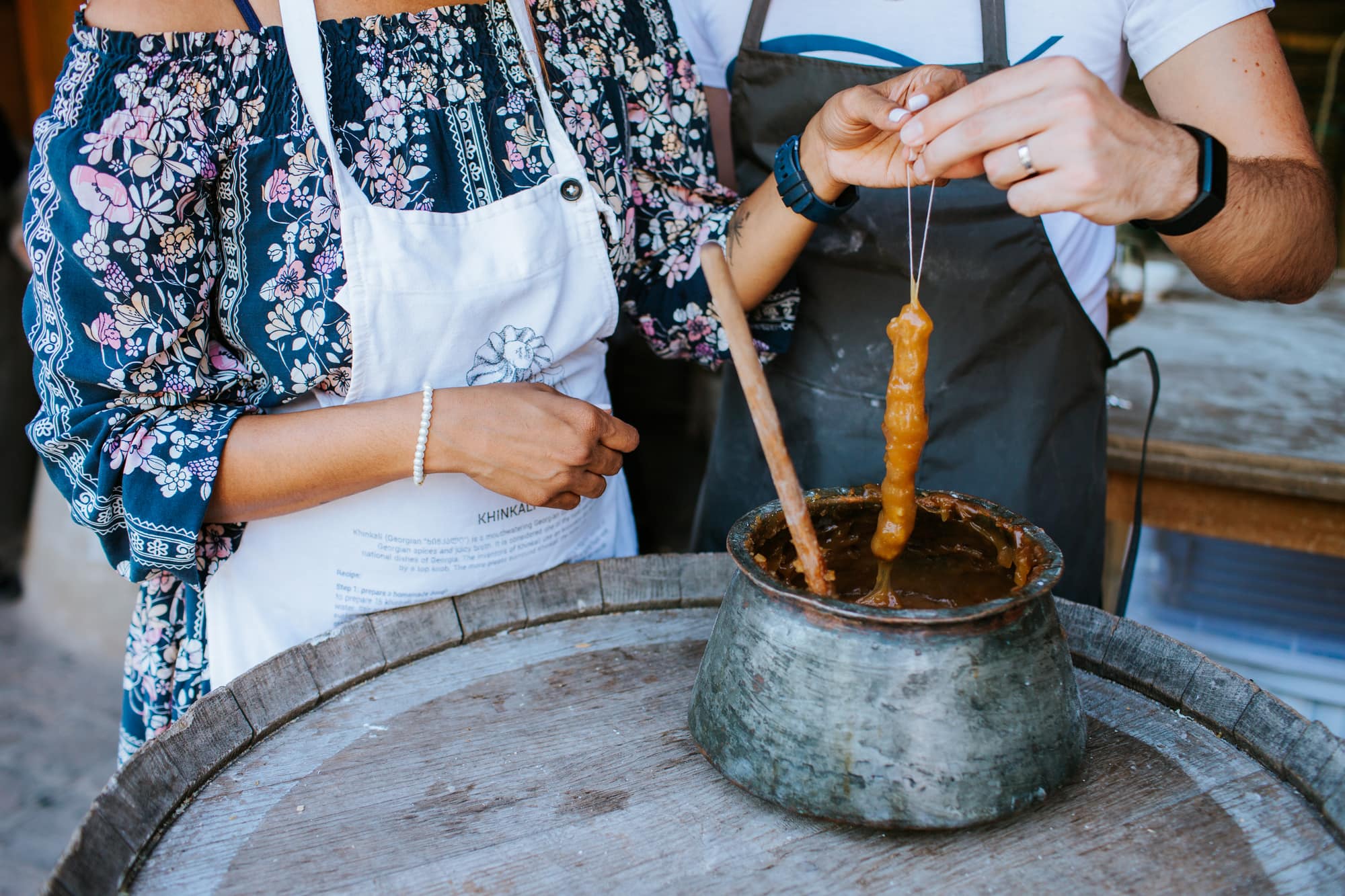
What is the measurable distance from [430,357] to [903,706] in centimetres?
72

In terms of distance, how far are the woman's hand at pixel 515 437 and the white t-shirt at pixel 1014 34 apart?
762mm

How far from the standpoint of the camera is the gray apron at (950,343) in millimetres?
1615

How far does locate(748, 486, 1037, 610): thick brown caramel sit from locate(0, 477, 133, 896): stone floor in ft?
7.68

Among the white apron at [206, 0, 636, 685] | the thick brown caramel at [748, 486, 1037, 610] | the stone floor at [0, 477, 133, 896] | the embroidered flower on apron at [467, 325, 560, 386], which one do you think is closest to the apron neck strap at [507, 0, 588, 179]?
the white apron at [206, 0, 636, 685]

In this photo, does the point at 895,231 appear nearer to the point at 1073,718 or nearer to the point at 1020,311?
the point at 1020,311

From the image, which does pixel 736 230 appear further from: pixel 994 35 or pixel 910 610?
pixel 910 610

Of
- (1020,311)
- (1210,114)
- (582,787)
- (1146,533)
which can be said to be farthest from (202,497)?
(1146,533)

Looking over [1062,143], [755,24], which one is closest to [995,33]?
[755,24]

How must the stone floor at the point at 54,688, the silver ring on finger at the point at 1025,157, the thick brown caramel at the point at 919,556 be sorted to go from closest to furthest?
1. the silver ring on finger at the point at 1025,157
2. the thick brown caramel at the point at 919,556
3. the stone floor at the point at 54,688

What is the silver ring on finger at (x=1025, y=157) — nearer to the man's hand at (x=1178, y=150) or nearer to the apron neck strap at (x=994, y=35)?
the man's hand at (x=1178, y=150)

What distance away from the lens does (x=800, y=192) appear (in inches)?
54.6

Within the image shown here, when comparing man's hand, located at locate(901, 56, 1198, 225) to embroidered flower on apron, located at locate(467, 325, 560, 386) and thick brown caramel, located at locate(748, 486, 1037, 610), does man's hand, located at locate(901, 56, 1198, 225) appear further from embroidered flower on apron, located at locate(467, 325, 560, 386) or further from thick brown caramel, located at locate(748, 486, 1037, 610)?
embroidered flower on apron, located at locate(467, 325, 560, 386)

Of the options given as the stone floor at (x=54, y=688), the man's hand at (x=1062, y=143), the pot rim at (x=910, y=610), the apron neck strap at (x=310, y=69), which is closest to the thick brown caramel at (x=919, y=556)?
the pot rim at (x=910, y=610)

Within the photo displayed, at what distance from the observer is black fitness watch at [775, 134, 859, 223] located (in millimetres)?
1383
